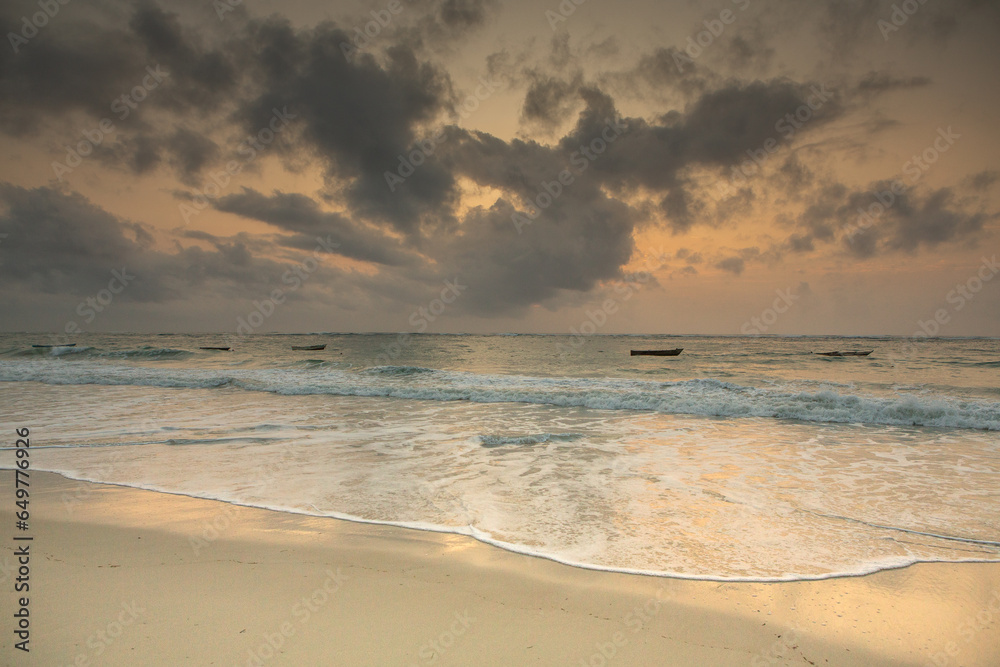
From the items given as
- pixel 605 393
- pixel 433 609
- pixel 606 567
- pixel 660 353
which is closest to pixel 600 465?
pixel 606 567

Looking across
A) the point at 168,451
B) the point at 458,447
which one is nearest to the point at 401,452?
the point at 458,447

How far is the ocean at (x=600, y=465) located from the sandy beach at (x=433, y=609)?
380 mm

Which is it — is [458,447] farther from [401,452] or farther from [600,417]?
[600,417]

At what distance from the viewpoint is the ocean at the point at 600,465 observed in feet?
15.2

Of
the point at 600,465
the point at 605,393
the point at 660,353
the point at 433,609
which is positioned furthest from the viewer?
the point at 660,353

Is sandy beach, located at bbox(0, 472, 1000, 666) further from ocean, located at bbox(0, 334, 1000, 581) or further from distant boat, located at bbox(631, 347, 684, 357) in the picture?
distant boat, located at bbox(631, 347, 684, 357)

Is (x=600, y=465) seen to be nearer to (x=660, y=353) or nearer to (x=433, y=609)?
(x=433, y=609)

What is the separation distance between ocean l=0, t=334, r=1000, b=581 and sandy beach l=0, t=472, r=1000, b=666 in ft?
1.25

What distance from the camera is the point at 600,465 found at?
25.4 feet

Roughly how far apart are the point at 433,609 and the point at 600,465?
497 centimetres

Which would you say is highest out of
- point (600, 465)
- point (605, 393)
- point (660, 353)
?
point (660, 353)

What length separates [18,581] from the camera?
11.8 ft

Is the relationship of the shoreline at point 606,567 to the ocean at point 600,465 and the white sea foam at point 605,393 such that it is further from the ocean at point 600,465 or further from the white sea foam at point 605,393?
the white sea foam at point 605,393

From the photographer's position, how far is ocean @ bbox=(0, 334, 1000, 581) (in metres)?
4.63
